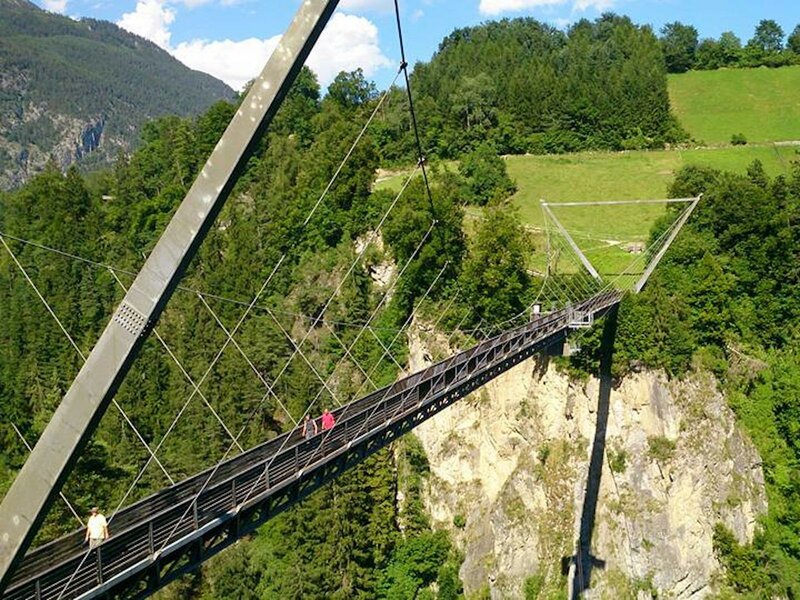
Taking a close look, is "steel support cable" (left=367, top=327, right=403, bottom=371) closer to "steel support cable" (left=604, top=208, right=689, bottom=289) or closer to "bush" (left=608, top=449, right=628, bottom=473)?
"steel support cable" (left=604, top=208, right=689, bottom=289)

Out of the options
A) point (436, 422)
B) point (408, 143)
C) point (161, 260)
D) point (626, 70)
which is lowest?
point (436, 422)

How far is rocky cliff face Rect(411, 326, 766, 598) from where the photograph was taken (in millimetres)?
31453

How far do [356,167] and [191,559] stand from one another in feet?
126

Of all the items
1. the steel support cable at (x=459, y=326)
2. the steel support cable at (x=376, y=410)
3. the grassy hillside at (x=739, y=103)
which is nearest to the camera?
the steel support cable at (x=376, y=410)

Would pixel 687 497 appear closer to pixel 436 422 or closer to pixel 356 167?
pixel 436 422

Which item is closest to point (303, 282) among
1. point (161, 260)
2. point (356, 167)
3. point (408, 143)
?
point (356, 167)

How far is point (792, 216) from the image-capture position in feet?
116

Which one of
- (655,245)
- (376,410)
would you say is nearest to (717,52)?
(655,245)

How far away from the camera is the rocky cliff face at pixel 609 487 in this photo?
31.5 meters

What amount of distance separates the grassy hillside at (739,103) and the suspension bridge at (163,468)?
51.8 meters

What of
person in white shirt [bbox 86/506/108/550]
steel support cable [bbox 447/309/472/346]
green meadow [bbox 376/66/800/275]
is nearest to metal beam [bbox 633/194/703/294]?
green meadow [bbox 376/66/800/275]

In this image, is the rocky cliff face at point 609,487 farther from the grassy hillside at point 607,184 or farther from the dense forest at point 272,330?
the grassy hillside at point 607,184

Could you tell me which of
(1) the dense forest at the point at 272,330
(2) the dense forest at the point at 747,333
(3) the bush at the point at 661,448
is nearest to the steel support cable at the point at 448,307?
(1) the dense forest at the point at 272,330

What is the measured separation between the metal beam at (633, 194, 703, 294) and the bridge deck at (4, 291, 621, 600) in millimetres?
14828
